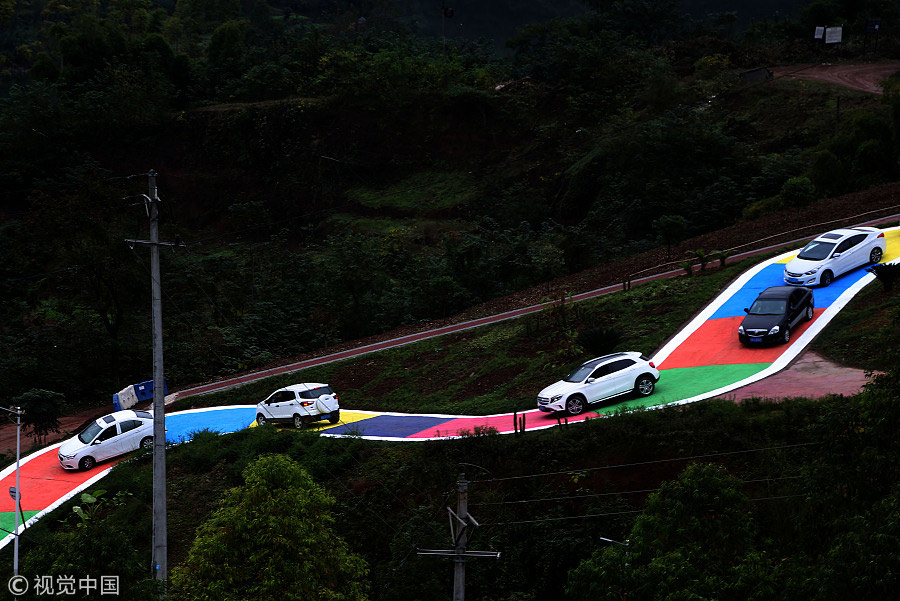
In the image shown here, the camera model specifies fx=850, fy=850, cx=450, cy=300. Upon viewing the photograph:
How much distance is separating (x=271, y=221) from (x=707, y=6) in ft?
264

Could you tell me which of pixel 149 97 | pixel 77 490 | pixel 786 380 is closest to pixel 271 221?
pixel 149 97

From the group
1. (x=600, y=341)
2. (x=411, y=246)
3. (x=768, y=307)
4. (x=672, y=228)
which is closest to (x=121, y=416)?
(x=600, y=341)

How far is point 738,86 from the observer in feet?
197

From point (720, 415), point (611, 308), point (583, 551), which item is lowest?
point (583, 551)

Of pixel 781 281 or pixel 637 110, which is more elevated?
pixel 637 110

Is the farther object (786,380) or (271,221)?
(271,221)

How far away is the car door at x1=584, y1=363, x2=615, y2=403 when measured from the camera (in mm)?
25016

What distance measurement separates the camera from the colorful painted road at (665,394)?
83.5 ft

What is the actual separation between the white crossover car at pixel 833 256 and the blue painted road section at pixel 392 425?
1374 cm

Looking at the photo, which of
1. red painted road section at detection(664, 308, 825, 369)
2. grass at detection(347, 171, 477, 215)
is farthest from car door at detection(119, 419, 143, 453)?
grass at detection(347, 171, 477, 215)

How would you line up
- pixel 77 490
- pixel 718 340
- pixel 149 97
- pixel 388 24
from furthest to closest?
pixel 388 24
pixel 149 97
pixel 718 340
pixel 77 490

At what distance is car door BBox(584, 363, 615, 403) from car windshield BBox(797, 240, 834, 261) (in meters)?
A: 10.7

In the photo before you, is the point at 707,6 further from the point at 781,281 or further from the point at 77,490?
the point at 77,490

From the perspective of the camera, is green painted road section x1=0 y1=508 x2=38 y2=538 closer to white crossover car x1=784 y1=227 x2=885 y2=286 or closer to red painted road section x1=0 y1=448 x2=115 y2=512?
red painted road section x1=0 y1=448 x2=115 y2=512
